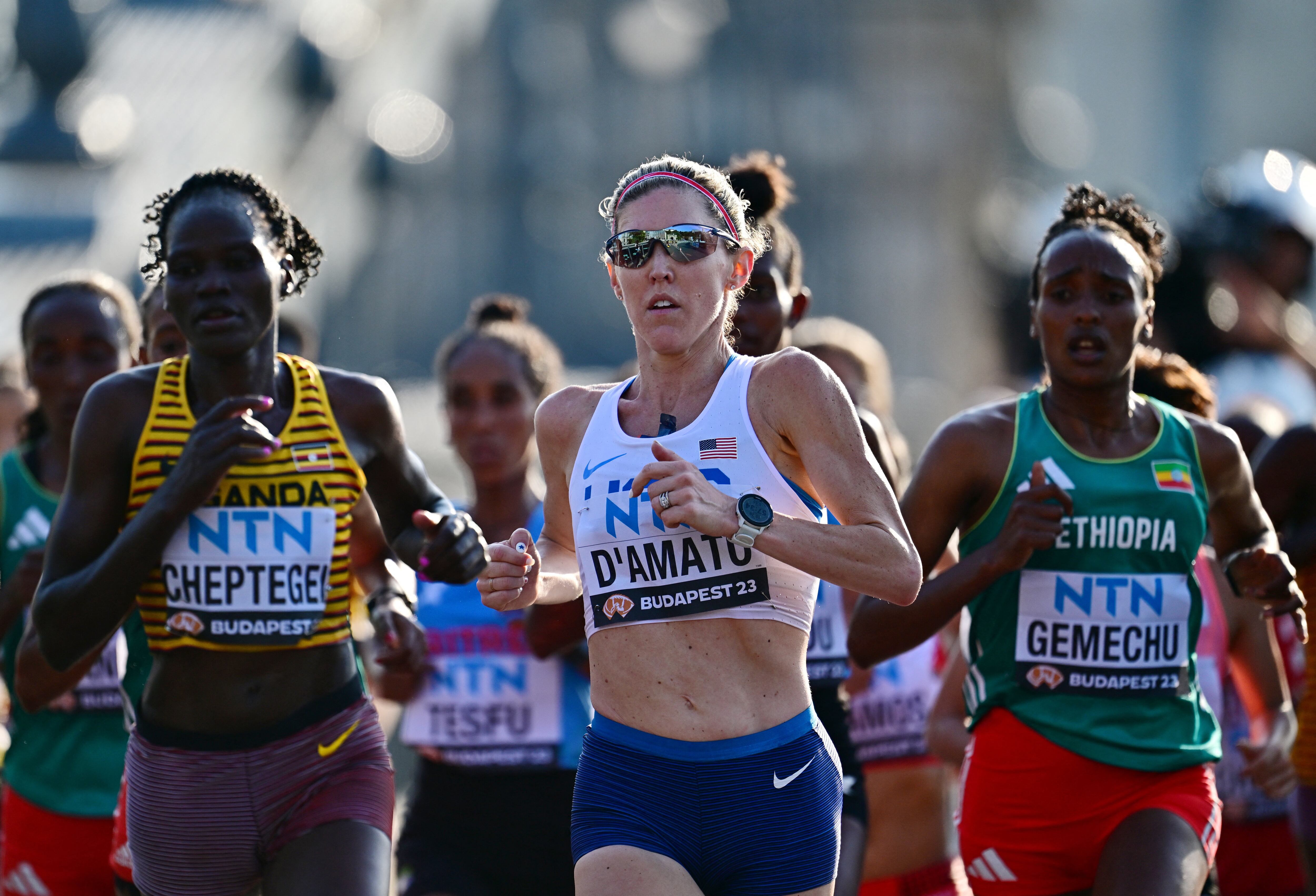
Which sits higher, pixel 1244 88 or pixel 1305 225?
pixel 1244 88

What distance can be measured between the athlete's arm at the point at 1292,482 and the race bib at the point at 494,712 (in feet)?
7.98

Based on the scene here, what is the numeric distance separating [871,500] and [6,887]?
3.64 meters

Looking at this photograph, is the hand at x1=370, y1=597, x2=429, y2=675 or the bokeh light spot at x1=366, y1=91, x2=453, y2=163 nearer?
the hand at x1=370, y1=597, x2=429, y2=675

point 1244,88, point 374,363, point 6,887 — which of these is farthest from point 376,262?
point 6,887

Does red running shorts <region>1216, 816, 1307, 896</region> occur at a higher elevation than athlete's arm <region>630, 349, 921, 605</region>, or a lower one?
lower

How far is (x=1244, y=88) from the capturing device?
4872 centimetres

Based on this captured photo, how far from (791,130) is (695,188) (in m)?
49.9

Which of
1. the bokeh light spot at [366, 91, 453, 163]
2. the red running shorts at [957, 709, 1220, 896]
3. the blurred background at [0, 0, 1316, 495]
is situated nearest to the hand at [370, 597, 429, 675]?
the red running shorts at [957, 709, 1220, 896]

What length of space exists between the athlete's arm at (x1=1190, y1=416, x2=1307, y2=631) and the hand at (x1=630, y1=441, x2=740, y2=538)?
69.3 inches

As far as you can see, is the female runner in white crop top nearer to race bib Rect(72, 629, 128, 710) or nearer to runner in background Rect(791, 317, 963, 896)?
runner in background Rect(791, 317, 963, 896)

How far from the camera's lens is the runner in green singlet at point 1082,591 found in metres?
4.53

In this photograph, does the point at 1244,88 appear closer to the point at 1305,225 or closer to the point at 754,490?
the point at 1305,225

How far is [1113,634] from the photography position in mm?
4582

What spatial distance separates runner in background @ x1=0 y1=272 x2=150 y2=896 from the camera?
5.69 meters
